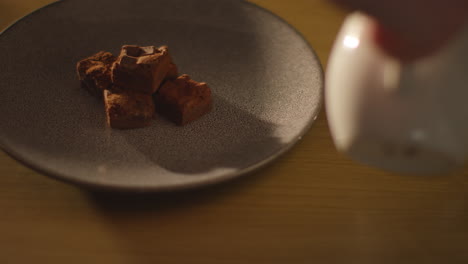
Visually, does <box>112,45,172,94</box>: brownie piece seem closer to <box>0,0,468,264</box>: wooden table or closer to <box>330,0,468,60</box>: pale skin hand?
<box>0,0,468,264</box>: wooden table

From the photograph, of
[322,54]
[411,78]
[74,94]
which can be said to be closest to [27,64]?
[74,94]

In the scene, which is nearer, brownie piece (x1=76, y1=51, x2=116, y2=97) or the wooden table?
the wooden table

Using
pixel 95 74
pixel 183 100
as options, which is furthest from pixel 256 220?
pixel 95 74

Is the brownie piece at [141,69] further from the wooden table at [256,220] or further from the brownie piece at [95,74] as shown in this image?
the wooden table at [256,220]

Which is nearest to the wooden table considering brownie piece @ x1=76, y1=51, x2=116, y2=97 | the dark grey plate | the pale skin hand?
the dark grey plate

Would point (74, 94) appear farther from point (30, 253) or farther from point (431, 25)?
point (431, 25)

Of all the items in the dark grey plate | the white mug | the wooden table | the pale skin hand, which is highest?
the pale skin hand
